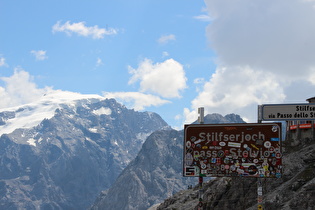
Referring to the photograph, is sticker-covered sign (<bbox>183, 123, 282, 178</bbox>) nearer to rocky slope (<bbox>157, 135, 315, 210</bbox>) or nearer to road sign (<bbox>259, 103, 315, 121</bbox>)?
road sign (<bbox>259, 103, 315, 121</bbox>)

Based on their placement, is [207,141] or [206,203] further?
[206,203]

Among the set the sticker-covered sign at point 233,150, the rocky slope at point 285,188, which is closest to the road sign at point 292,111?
the sticker-covered sign at point 233,150

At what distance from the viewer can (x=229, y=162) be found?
32375 mm

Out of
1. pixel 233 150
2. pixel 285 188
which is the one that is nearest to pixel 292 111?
pixel 233 150

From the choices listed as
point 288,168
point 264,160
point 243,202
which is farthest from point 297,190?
point 264,160

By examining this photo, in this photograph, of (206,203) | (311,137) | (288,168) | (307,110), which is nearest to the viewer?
(307,110)

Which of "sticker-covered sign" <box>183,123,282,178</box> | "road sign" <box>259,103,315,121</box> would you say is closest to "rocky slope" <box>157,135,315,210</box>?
"sticker-covered sign" <box>183,123,282,178</box>

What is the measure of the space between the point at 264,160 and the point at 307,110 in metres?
5.05

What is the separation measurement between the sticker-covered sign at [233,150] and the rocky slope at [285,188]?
56.5ft

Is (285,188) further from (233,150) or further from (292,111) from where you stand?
(292,111)

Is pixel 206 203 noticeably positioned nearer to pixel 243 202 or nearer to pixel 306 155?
pixel 243 202

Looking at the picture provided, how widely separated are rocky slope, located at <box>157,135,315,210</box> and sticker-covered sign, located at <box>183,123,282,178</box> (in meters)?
17.2

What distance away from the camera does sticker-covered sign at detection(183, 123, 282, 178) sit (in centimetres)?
3138

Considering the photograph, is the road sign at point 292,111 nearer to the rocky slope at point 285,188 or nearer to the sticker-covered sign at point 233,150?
the sticker-covered sign at point 233,150
